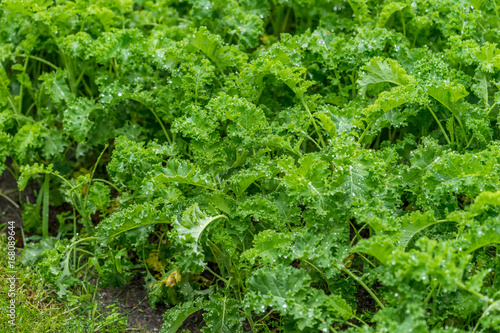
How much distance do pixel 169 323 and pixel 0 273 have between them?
130cm

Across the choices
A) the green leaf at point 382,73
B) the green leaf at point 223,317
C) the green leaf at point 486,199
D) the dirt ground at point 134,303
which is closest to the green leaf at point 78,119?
the dirt ground at point 134,303

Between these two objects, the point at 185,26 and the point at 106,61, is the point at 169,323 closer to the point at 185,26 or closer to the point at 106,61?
the point at 106,61

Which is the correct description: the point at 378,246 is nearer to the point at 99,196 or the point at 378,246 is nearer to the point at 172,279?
the point at 172,279

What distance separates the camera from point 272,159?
12.2ft

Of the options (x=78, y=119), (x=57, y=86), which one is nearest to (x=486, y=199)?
(x=78, y=119)

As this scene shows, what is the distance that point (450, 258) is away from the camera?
252 cm

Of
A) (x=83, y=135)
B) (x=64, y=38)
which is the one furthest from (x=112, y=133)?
(x=64, y=38)

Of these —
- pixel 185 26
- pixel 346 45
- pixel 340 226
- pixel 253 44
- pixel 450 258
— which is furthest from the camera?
pixel 185 26

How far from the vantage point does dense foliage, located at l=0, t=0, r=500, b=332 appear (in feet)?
9.50

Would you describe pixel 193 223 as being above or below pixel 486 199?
below

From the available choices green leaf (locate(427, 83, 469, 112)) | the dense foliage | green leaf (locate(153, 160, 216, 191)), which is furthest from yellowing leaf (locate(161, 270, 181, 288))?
green leaf (locate(427, 83, 469, 112))

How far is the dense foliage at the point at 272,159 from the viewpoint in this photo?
290 centimetres

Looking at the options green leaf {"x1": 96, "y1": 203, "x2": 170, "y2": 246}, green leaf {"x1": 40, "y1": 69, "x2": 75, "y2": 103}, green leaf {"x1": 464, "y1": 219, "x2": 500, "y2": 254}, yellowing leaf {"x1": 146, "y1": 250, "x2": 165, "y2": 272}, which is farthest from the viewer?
green leaf {"x1": 40, "y1": 69, "x2": 75, "y2": 103}

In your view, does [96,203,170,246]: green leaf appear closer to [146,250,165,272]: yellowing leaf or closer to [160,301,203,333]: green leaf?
[146,250,165,272]: yellowing leaf
